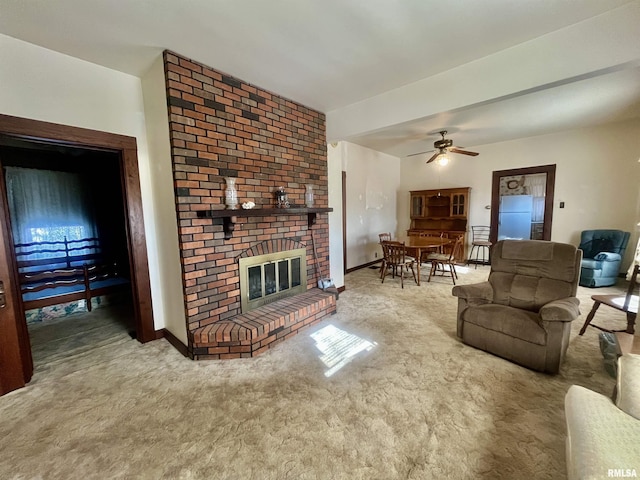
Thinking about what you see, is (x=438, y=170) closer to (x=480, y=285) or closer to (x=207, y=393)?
(x=480, y=285)

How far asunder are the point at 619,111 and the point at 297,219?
4971 millimetres

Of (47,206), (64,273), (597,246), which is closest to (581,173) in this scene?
(597,246)

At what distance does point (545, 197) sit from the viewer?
17.1 feet

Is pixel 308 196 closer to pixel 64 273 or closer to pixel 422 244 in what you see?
pixel 422 244

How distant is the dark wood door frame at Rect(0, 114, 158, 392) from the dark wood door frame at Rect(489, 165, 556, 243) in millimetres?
6469

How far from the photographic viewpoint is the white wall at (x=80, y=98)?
194 cm

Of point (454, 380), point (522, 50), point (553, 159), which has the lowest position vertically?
point (454, 380)

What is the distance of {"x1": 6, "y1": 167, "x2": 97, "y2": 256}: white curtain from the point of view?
11.2ft

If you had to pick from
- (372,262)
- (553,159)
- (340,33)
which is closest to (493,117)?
(553,159)

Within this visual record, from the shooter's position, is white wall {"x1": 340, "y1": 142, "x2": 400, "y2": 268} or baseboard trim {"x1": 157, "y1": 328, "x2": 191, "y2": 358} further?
white wall {"x1": 340, "y1": 142, "x2": 400, "y2": 268}

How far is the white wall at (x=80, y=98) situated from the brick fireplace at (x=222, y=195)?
42 cm

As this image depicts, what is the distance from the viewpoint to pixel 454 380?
2.00 metres

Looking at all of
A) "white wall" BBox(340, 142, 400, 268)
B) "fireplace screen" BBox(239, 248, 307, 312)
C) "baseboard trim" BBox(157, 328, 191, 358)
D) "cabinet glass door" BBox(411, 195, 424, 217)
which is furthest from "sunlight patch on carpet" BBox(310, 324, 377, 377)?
"cabinet glass door" BBox(411, 195, 424, 217)
